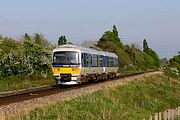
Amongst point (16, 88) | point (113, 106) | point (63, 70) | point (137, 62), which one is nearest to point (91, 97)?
point (113, 106)

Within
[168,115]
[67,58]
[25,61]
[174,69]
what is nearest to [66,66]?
[67,58]

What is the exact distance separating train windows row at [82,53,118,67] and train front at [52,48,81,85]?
1055mm

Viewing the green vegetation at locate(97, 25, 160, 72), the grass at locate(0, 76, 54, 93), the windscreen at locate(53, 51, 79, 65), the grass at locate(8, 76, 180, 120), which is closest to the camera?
the grass at locate(8, 76, 180, 120)

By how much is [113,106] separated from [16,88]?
36.7 feet

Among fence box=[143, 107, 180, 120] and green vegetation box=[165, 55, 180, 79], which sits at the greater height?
green vegetation box=[165, 55, 180, 79]

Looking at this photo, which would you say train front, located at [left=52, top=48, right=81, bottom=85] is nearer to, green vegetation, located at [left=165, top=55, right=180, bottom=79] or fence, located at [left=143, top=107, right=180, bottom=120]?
fence, located at [left=143, top=107, right=180, bottom=120]

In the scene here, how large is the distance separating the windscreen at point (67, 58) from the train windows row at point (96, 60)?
0.93 m

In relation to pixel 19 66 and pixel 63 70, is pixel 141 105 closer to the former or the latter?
pixel 63 70

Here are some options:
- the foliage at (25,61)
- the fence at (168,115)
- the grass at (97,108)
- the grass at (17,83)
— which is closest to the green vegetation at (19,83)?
the grass at (17,83)

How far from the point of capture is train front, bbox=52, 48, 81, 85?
2977cm

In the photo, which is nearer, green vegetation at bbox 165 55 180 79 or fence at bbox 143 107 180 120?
fence at bbox 143 107 180 120

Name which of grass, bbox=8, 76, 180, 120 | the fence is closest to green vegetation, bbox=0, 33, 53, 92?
grass, bbox=8, 76, 180, 120

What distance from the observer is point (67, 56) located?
99.5ft

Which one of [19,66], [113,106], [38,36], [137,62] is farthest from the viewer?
[137,62]
